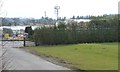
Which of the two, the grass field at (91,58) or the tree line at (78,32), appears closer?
the grass field at (91,58)

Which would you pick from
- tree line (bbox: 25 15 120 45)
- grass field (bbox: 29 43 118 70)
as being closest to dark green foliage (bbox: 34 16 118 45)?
tree line (bbox: 25 15 120 45)

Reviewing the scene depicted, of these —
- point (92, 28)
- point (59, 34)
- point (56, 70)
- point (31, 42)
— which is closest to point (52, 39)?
point (59, 34)

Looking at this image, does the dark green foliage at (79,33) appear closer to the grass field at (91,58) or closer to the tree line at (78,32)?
the tree line at (78,32)

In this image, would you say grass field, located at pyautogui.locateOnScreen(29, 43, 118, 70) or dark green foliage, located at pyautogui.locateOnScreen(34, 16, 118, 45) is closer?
grass field, located at pyautogui.locateOnScreen(29, 43, 118, 70)

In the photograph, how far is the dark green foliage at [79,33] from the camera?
37.9 m

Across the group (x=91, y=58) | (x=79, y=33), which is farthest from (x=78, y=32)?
(x=91, y=58)

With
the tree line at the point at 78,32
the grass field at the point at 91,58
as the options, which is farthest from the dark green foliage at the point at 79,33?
the grass field at the point at 91,58

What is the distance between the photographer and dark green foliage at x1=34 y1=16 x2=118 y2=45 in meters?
37.9

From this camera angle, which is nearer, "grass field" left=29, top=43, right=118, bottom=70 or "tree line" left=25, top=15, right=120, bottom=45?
"grass field" left=29, top=43, right=118, bottom=70

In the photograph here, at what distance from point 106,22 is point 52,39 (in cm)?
1001

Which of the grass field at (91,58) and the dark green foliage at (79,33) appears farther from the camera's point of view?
the dark green foliage at (79,33)

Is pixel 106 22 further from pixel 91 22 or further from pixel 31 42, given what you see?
pixel 31 42

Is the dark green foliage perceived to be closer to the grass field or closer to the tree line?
the tree line

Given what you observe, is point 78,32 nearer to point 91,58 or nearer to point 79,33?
point 79,33
